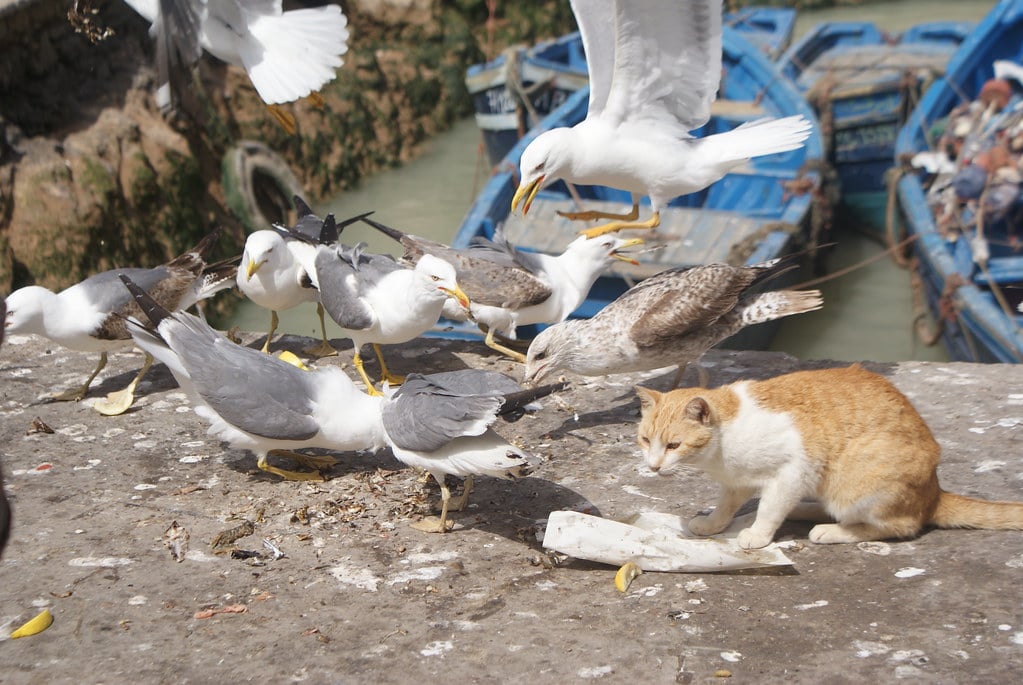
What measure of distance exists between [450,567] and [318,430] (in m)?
0.78

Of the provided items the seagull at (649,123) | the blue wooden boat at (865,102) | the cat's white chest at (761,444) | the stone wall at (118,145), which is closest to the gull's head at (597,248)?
the seagull at (649,123)

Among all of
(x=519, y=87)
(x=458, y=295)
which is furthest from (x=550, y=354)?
(x=519, y=87)

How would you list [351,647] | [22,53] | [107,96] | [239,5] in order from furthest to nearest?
[107,96], [22,53], [239,5], [351,647]

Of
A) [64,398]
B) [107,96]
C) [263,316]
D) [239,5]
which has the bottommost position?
[263,316]

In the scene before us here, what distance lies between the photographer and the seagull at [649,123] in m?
4.41

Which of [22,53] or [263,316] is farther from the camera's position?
[263,316]

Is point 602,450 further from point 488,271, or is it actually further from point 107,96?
point 107,96

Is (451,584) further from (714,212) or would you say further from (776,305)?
(714,212)

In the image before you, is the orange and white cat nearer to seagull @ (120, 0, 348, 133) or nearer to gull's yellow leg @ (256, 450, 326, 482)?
gull's yellow leg @ (256, 450, 326, 482)

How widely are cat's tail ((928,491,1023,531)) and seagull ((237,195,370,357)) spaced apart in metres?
3.02

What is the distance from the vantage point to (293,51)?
4.90 metres

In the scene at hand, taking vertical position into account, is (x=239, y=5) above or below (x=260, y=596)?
above

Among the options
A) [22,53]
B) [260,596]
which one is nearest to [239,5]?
[260,596]

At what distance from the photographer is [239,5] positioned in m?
4.91
